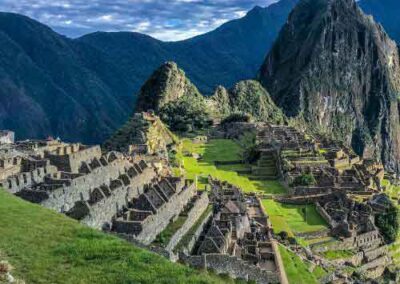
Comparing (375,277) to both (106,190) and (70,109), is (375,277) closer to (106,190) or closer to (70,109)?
(106,190)

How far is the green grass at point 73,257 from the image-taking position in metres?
15.7

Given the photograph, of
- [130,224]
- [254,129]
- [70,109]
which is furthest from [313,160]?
[70,109]

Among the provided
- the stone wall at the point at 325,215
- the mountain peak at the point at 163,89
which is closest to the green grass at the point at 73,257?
the stone wall at the point at 325,215

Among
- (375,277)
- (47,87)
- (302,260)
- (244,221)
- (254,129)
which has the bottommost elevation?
(375,277)

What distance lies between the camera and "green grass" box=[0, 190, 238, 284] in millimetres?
15664

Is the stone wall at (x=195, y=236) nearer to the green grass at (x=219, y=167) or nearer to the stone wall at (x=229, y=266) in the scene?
the stone wall at (x=229, y=266)

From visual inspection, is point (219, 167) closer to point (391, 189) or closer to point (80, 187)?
point (391, 189)

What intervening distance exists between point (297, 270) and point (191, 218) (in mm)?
6463

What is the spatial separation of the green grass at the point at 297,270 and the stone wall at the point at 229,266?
18.4 ft

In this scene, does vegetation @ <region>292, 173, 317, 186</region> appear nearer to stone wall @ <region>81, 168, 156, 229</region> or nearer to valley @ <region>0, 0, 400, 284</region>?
valley @ <region>0, 0, 400, 284</region>

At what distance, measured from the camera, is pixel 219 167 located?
69062mm

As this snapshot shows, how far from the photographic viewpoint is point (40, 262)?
1639cm

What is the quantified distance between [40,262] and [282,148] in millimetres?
59449

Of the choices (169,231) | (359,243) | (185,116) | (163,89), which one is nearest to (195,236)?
(169,231)
